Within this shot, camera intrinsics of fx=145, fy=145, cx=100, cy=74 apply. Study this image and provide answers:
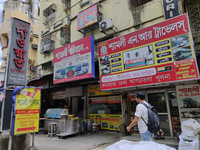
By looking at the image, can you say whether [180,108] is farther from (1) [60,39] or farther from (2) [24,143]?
(1) [60,39]

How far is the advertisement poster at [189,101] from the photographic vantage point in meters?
6.26

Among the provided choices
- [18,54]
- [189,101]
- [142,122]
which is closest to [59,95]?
[18,54]


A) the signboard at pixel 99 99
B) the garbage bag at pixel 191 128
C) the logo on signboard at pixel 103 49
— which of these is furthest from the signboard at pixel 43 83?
the garbage bag at pixel 191 128

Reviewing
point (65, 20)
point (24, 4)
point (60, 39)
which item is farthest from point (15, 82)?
point (24, 4)

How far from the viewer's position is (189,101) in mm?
6449

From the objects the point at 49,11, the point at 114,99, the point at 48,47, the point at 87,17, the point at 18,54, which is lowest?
the point at 114,99

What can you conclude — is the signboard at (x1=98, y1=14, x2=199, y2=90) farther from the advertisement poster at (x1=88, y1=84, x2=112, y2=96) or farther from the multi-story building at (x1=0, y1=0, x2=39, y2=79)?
the multi-story building at (x1=0, y1=0, x2=39, y2=79)

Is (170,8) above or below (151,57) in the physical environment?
above

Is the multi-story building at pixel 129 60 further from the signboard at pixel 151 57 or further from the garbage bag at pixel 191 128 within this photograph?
the garbage bag at pixel 191 128

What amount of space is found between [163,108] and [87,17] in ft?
26.7

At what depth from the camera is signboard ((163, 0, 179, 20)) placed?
6.97 metres

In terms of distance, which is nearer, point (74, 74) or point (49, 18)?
point (74, 74)

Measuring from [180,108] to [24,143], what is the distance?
669 centimetres

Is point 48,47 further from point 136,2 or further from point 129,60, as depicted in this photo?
point 129,60
